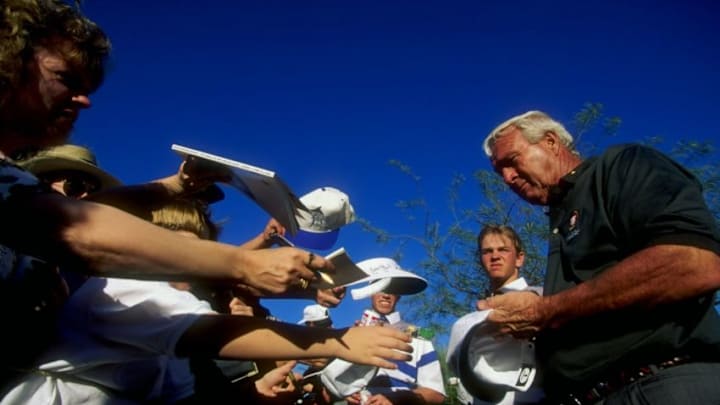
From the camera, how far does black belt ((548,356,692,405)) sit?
1.94 metres

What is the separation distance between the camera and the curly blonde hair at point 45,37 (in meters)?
1.59

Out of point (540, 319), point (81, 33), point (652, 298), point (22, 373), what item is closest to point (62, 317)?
point (22, 373)

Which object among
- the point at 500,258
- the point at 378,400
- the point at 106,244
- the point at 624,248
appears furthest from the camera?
the point at 500,258

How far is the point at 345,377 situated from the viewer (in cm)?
383

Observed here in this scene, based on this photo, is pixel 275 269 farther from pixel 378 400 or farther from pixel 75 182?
pixel 378 400

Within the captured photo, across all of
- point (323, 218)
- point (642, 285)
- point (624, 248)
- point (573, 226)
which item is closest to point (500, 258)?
point (573, 226)

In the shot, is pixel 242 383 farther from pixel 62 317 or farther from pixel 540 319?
pixel 540 319

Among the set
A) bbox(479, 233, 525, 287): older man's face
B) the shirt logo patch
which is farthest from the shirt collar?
bbox(479, 233, 525, 287): older man's face

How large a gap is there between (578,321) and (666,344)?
1.08 ft

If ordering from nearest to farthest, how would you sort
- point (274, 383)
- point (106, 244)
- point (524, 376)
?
point (106, 244) < point (524, 376) < point (274, 383)

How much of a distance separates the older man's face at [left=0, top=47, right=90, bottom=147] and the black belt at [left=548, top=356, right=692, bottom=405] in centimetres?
232

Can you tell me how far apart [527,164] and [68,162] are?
2.67m

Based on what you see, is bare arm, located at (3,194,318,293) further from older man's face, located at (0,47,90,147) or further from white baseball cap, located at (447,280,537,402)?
white baseball cap, located at (447,280,537,402)

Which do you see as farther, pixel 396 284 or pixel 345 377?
pixel 345 377
